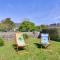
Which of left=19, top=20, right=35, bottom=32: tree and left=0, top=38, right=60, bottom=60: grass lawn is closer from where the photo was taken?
left=0, top=38, right=60, bottom=60: grass lawn

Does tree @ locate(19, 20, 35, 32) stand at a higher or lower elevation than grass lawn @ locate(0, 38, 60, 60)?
higher

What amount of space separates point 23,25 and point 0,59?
4458 cm

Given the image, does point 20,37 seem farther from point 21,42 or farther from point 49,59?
point 49,59

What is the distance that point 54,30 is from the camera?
31.0 metres

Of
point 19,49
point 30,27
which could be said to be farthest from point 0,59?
point 30,27

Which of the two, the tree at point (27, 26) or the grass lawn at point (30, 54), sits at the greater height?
the tree at point (27, 26)

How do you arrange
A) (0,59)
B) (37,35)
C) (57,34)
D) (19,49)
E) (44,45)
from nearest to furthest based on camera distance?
(0,59) → (19,49) → (44,45) → (57,34) → (37,35)

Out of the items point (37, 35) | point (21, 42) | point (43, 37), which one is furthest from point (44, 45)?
point (37, 35)

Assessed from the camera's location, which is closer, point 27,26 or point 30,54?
point 30,54

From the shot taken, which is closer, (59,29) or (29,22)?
(59,29)

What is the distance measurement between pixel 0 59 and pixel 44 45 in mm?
9559

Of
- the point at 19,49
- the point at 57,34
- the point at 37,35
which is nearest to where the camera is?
the point at 19,49

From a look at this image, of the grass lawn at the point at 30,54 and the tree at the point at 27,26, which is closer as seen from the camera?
the grass lawn at the point at 30,54

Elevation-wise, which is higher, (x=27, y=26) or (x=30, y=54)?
(x=27, y=26)
